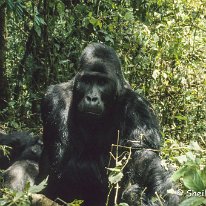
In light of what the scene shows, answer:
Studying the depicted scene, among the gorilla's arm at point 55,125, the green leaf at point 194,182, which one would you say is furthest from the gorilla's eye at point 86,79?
the green leaf at point 194,182

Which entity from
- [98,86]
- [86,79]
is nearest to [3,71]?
[86,79]

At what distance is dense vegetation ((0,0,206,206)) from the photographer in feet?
21.7

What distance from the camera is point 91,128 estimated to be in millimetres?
4922

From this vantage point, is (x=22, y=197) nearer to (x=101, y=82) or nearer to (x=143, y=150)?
(x=143, y=150)

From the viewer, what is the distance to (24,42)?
7535mm

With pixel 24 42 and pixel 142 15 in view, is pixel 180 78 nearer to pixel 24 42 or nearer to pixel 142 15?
pixel 142 15

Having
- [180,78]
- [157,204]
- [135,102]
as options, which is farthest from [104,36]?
[157,204]

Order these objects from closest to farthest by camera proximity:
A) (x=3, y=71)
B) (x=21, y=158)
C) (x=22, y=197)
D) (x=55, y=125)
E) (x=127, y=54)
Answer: (x=22, y=197), (x=55, y=125), (x=21, y=158), (x=127, y=54), (x=3, y=71)

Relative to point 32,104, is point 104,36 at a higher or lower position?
higher

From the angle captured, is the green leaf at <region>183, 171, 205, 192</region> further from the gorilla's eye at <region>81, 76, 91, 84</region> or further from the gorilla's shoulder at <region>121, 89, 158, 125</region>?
the gorilla's eye at <region>81, 76, 91, 84</region>

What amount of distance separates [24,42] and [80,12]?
1.19m

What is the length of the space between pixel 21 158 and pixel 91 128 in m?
1.06

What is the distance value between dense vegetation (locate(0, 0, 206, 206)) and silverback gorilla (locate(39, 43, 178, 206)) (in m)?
1.47

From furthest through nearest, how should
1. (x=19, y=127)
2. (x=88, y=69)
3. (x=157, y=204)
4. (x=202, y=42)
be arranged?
(x=202, y=42), (x=19, y=127), (x=88, y=69), (x=157, y=204)
